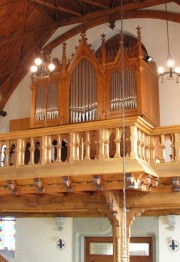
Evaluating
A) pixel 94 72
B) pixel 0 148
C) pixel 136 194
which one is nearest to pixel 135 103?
pixel 94 72

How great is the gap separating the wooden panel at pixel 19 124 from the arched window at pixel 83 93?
249 centimetres

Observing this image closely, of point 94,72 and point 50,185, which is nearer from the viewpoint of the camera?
point 50,185

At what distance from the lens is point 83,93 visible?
10914 mm

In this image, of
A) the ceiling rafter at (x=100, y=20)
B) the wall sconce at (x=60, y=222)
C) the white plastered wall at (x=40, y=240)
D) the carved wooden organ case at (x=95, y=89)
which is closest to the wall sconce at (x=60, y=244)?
the white plastered wall at (x=40, y=240)

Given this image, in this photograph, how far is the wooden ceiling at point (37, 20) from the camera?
11719 mm

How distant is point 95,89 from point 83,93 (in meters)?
0.31

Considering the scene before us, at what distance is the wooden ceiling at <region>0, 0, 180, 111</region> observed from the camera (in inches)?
461

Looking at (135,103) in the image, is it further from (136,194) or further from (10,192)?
(10,192)

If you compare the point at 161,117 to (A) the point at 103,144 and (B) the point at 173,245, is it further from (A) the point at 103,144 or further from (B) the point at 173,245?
(A) the point at 103,144

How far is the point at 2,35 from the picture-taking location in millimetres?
12188

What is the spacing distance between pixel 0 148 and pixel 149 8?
5.54m

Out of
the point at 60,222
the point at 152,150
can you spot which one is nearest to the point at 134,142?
the point at 152,150

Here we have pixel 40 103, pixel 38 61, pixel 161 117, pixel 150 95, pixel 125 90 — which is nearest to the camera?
pixel 38 61

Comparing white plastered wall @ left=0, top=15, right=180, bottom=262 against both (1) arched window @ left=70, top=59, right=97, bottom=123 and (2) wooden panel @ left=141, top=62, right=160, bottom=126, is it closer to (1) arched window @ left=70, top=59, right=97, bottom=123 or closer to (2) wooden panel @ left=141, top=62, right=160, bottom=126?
(2) wooden panel @ left=141, top=62, right=160, bottom=126
